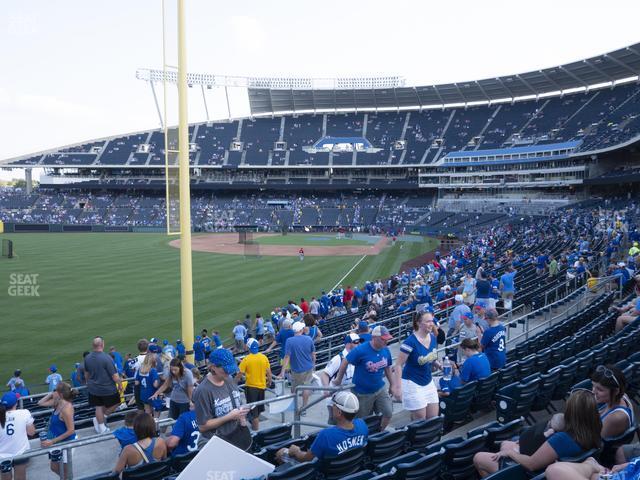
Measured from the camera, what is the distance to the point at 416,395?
5973 millimetres

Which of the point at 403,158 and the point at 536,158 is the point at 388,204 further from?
the point at 536,158

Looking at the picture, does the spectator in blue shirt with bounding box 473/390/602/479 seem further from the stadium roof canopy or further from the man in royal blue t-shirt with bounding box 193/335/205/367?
the stadium roof canopy

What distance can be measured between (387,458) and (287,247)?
4283 centimetres

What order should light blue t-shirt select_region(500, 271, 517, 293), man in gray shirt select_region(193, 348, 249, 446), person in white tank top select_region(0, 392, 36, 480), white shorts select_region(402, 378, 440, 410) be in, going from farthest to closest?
Answer: 1. light blue t-shirt select_region(500, 271, 517, 293)
2. white shorts select_region(402, 378, 440, 410)
3. person in white tank top select_region(0, 392, 36, 480)
4. man in gray shirt select_region(193, 348, 249, 446)

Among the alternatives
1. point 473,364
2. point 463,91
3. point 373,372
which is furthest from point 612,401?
point 463,91

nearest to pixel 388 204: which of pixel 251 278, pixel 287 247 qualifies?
pixel 287 247

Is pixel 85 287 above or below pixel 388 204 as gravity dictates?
below

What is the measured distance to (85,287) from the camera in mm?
26406

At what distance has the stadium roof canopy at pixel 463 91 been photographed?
59.8 meters

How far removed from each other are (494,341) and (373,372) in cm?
231

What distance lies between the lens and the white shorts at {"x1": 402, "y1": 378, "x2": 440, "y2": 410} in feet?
19.6

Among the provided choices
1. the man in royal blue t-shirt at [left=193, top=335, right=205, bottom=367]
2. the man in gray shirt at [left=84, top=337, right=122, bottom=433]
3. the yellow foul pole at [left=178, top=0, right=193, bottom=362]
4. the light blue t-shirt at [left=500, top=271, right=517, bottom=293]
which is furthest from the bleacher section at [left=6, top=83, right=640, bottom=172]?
the man in gray shirt at [left=84, top=337, right=122, bottom=433]

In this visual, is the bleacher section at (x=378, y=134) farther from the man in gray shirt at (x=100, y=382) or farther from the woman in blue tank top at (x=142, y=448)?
the woman in blue tank top at (x=142, y=448)

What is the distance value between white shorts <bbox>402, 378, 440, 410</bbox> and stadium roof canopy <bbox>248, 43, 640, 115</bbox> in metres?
60.1
